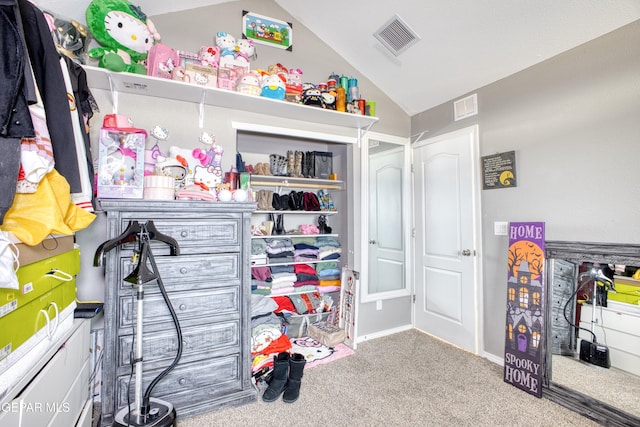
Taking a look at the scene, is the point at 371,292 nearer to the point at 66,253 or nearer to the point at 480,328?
the point at 480,328

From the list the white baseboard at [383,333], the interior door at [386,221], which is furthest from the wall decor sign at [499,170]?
the white baseboard at [383,333]

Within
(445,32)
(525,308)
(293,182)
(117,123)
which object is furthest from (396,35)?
(525,308)

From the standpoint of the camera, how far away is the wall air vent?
2.83 m

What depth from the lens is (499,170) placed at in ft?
8.60

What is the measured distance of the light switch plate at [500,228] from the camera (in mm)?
2581

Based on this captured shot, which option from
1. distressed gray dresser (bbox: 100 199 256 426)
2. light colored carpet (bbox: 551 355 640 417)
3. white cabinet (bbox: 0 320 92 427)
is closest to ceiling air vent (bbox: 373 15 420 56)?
distressed gray dresser (bbox: 100 199 256 426)

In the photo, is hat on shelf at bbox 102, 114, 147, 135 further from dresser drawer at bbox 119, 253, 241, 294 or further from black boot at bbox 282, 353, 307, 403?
black boot at bbox 282, 353, 307, 403

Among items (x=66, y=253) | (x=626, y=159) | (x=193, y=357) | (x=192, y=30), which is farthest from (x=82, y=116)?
(x=626, y=159)

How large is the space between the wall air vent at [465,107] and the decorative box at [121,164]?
9.02ft

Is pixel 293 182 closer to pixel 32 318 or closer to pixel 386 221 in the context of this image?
pixel 386 221

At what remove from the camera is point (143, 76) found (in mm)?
2002

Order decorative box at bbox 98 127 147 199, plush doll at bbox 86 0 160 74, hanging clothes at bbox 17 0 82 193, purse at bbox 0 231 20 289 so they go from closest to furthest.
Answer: purse at bbox 0 231 20 289 < hanging clothes at bbox 17 0 82 193 < decorative box at bbox 98 127 147 199 < plush doll at bbox 86 0 160 74

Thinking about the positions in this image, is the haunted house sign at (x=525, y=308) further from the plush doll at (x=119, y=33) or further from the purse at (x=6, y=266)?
the plush doll at (x=119, y=33)

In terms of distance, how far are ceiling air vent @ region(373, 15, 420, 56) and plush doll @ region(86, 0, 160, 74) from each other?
184 cm
